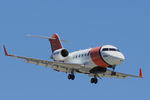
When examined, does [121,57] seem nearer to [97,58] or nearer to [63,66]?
[97,58]

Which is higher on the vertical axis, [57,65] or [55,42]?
[55,42]

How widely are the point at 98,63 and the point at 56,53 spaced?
722 cm

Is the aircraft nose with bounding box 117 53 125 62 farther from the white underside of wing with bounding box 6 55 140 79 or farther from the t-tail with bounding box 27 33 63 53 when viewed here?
the t-tail with bounding box 27 33 63 53

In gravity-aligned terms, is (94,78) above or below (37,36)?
below

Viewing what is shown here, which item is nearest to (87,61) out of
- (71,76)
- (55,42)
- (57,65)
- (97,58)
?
(97,58)

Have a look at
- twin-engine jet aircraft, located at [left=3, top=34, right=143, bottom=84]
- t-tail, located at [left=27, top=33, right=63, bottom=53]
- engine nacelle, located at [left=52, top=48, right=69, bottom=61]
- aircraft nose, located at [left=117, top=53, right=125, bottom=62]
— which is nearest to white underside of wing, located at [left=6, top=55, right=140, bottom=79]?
twin-engine jet aircraft, located at [left=3, top=34, right=143, bottom=84]

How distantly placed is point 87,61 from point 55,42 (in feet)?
30.3

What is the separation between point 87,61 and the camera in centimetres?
4406

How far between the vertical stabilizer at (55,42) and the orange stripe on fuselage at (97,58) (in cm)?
876

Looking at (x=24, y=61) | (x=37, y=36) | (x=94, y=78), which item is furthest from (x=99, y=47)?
(x=37, y=36)

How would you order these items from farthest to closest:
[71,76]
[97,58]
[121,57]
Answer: [71,76], [97,58], [121,57]

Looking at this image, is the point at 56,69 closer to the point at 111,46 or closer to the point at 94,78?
the point at 94,78

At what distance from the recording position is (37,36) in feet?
170

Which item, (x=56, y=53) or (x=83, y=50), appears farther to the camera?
(x=56, y=53)
